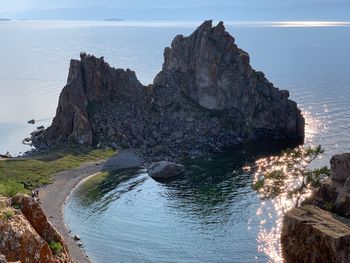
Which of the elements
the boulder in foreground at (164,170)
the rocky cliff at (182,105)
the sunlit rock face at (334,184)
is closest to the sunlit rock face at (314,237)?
the sunlit rock face at (334,184)

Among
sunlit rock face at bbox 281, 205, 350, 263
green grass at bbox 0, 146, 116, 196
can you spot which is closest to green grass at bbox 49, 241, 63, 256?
sunlit rock face at bbox 281, 205, 350, 263

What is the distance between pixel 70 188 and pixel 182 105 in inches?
2658

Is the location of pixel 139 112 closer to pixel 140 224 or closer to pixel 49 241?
pixel 140 224

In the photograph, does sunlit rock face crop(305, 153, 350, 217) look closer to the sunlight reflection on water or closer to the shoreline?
the sunlight reflection on water

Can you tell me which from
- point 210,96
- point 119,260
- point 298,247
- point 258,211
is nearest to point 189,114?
point 210,96

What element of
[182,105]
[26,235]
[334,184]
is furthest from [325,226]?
[182,105]

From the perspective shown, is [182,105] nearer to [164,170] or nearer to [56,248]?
[164,170]

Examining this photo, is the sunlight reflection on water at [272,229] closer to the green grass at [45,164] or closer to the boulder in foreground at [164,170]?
the boulder in foreground at [164,170]

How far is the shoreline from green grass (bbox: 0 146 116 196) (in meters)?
2.97

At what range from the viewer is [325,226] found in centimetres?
5084

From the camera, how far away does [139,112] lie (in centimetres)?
17288

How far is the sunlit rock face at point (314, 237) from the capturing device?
1875 inches

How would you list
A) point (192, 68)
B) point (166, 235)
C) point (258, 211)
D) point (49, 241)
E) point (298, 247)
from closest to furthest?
1. point (49, 241)
2. point (298, 247)
3. point (166, 235)
4. point (258, 211)
5. point (192, 68)

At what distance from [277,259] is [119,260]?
1090 inches
